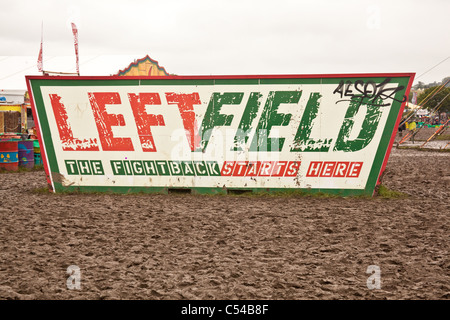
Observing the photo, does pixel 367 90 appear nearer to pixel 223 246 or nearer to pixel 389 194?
pixel 389 194

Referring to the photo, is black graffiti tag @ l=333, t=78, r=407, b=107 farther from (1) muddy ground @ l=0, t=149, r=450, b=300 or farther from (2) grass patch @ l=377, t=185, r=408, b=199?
(1) muddy ground @ l=0, t=149, r=450, b=300

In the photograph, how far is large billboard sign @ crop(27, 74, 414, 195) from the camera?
1001 cm

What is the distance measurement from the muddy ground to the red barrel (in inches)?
202

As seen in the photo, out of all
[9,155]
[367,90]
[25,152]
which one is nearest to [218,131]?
[367,90]

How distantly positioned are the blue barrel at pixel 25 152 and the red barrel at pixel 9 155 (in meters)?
0.52

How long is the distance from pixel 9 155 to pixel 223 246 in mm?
11534

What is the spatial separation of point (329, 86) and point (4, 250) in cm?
750

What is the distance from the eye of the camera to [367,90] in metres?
9.98

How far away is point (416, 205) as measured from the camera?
9070mm

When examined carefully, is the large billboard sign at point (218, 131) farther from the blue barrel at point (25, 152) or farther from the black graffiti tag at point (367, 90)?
the blue barrel at point (25, 152)

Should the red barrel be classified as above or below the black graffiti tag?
above

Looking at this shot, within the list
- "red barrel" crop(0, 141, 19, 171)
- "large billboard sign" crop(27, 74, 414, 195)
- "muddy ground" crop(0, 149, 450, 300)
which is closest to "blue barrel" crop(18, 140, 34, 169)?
"red barrel" crop(0, 141, 19, 171)

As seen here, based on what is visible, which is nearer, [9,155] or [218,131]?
[218,131]
